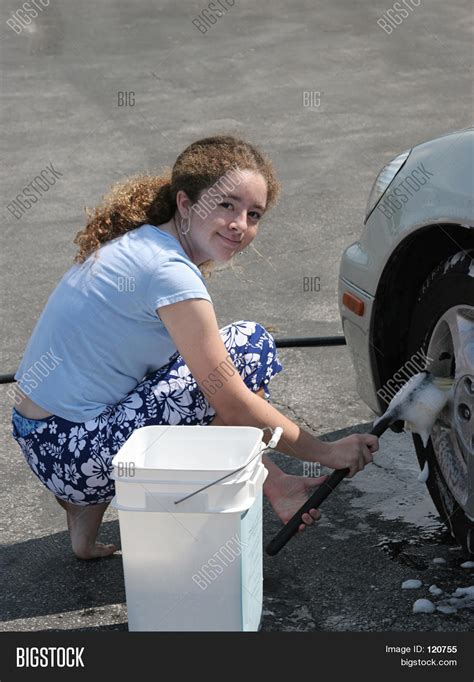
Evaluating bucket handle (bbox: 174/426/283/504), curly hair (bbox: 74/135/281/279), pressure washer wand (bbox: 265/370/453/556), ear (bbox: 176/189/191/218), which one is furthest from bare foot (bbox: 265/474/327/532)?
ear (bbox: 176/189/191/218)

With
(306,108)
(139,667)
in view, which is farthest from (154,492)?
(306,108)

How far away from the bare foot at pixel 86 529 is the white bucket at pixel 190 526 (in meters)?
0.57

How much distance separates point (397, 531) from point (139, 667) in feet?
3.74

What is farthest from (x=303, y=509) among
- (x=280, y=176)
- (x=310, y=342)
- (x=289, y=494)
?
(x=280, y=176)

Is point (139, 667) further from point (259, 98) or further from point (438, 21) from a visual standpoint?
point (438, 21)

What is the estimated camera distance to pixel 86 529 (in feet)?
11.8

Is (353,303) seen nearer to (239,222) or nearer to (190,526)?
(239,222)

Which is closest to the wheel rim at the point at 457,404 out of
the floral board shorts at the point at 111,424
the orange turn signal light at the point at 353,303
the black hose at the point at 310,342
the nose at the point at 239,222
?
the orange turn signal light at the point at 353,303

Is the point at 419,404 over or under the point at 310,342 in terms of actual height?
over

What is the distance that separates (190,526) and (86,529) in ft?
2.65

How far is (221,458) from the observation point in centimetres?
308

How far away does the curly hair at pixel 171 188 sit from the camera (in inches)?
134

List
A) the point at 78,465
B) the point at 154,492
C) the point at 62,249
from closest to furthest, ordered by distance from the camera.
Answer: the point at 154,492
the point at 78,465
the point at 62,249

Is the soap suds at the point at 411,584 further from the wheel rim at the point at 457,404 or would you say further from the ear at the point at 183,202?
the ear at the point at 183,202
